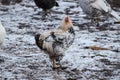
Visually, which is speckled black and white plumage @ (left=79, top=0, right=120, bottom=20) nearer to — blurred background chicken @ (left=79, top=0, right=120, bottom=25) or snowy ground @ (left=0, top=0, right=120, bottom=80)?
blurred background chicken @ (left=79, top=0, right=120, bottom=25)

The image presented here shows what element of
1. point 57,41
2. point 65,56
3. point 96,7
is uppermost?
point 57,41

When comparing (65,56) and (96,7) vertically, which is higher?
(96,7)

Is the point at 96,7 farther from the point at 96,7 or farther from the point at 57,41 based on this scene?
the point at 57,41

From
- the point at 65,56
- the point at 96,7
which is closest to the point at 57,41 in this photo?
the point at 65,56

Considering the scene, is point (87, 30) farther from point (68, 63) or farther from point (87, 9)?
point (68, 63)

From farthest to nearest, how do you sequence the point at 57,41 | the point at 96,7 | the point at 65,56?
the point at 96,7, the point at 65,56, the point at 57,41

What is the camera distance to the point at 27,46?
10047 millimetres

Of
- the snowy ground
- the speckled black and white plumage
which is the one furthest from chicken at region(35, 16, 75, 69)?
the speckled black and white plumage

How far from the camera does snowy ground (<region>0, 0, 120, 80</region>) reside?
810 centimetres

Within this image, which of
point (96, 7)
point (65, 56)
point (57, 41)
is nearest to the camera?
point (57, 41)

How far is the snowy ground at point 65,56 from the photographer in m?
8.10

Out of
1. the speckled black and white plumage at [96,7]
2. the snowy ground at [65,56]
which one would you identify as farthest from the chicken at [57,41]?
the speckled black and white plumage at [96,7]

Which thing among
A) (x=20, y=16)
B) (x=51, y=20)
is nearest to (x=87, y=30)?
(x=51, y=20)

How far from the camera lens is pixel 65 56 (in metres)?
9.24
